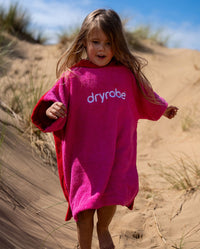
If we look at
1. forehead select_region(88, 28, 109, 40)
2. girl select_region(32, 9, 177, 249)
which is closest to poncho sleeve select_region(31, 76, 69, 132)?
girl select_region(32, 9, 177, 249)

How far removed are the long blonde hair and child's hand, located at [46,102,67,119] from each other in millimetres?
337

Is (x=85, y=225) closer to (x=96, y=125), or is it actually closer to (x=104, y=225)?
(x=104, y=225)

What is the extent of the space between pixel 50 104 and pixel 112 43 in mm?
497

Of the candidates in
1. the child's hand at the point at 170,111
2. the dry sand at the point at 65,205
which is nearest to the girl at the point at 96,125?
the child's hand at the point at 170,111

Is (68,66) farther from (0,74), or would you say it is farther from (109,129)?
(0,74)

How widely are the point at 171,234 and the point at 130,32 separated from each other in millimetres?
7027

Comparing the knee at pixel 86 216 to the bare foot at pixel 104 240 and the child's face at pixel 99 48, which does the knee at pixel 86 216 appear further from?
the child's face at pixel 99 48

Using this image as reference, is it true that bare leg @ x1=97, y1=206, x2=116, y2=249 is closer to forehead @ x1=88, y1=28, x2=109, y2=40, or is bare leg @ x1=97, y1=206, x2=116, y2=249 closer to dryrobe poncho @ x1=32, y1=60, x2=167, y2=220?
dryrobe poncho @ x1=32, y1=60, x2=167, y2=220

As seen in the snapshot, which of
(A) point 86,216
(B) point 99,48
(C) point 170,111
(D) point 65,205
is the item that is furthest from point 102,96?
(D) point 65,205

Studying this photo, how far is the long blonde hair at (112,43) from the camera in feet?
7.34

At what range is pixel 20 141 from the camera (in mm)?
3881

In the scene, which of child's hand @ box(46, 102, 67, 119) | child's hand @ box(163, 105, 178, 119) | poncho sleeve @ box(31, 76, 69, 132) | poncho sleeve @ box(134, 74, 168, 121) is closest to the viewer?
child's hand @ box(46, 102, 67, 119)

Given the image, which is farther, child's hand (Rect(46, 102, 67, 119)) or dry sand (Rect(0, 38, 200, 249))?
dry sand (Rect(0, 38, 200, 249))

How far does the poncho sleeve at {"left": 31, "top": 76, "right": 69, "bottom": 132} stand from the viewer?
2.20 m
